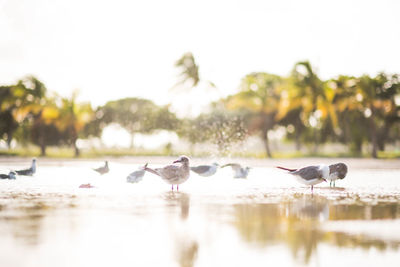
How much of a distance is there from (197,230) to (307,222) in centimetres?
200

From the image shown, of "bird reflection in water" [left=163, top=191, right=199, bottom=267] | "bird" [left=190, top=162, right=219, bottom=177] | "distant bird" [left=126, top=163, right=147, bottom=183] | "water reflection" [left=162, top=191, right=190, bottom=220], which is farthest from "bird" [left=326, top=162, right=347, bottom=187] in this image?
"distant bird" [left=126, top=163, right=147, bottom=183]

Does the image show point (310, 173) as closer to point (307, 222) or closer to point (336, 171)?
point (336, 171)

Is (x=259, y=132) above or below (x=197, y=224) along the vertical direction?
above

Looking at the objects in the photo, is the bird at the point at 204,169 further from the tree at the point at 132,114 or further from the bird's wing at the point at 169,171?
the tree at the point at 132,114

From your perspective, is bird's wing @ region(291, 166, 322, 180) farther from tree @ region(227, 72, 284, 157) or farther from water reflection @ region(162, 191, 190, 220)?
tree @ region(227, 72, 284, 157)

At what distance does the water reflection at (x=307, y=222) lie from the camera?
22.6ft

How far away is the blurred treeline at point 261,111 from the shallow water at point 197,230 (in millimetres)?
37530

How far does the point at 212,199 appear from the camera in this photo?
12516 millimetres

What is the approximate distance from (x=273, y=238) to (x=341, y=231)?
1.27m

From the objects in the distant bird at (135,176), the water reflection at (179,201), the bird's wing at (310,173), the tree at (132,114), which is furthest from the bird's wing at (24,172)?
the tree at (132,114)

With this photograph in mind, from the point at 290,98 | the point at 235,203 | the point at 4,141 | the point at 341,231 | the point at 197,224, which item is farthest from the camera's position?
the point at 4,141

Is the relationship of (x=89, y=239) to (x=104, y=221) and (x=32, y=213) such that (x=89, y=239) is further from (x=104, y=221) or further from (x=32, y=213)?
(x=32, y=213)

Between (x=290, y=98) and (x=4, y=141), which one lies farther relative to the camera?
(x=4, y=141)

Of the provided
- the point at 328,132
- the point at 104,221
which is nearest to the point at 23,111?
the point at 328,132
